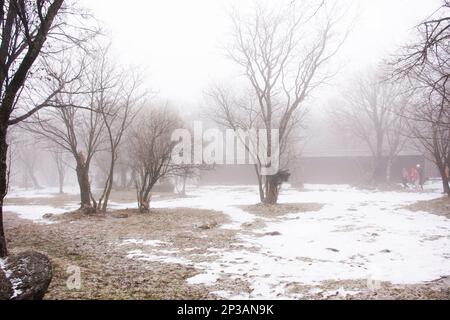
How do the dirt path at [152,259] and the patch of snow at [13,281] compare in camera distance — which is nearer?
the patch of snow at [13,281]

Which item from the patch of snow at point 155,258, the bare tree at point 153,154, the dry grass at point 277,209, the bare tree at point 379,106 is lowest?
the patch of snow at point 155,258

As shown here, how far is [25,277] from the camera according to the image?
18.0 feet

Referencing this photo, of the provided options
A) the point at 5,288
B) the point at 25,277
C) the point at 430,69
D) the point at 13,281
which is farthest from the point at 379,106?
the point at 5,288

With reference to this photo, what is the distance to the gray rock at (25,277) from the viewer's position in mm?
5129

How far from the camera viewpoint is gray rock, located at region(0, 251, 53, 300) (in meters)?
5.13

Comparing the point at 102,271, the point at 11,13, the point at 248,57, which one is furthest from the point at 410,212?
the point at 11,13

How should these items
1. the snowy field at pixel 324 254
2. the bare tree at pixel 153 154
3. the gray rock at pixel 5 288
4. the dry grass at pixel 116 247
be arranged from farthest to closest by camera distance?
the bare tree at pixel 153 154
the snowy field at pixel 324 254
the dry grass at pixel 116 247
the gray rock at pixel 5 288

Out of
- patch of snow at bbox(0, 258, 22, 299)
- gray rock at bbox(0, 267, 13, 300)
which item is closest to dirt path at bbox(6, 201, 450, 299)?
patch of snow at bbox(0, 258, 22, 299)

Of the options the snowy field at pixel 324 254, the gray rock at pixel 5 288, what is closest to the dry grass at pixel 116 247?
the snowy field at pixel 324 254

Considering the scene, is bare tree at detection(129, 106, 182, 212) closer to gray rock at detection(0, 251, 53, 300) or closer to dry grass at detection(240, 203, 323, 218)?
dry grass at detection(240, 203, 323, 218)

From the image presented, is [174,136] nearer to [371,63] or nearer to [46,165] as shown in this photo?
[371,63]

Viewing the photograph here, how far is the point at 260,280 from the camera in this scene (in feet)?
22.6

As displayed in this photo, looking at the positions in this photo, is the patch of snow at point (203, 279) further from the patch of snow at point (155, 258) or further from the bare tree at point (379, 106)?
the bare tree at point (379, 106)

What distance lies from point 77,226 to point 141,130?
820cm
